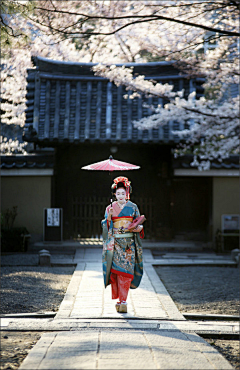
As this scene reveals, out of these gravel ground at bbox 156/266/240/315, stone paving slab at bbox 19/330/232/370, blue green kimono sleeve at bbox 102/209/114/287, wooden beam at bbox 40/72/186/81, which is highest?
wooden beam at bbox 40/72/186/81

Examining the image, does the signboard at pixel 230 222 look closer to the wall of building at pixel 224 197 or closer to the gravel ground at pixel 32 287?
the wall of building at pixel 224 197

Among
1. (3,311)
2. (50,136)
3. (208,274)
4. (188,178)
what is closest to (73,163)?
(50,136)

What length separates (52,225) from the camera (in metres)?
13.2

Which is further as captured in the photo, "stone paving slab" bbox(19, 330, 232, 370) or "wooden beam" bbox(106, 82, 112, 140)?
"wooden beam" bbox(106, 82, 112, 140)

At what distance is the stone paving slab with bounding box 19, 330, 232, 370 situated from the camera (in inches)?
142

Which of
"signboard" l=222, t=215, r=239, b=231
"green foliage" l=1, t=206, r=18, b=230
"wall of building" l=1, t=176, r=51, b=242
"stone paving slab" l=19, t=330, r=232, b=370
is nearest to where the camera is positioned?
"stone paving slab" l=19, t=330, r=232, b=370

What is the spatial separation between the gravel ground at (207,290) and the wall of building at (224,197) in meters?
3.73

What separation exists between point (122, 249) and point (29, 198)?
8.34 metres

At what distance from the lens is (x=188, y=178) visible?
47.3 ft

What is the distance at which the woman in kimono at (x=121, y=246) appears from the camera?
6086mm

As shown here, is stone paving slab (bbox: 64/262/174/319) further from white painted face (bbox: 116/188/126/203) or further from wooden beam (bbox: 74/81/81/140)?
wooden beam (bbox: 74/81/81/140)

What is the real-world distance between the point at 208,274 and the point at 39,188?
6.73 m

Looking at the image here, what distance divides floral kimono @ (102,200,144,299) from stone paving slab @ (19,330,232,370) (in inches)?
58.9

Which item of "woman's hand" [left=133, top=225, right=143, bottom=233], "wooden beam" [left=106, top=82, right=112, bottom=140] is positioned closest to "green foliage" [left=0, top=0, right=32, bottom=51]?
"woman's hand" [left=133, top=225, right=143, bottom=233]
